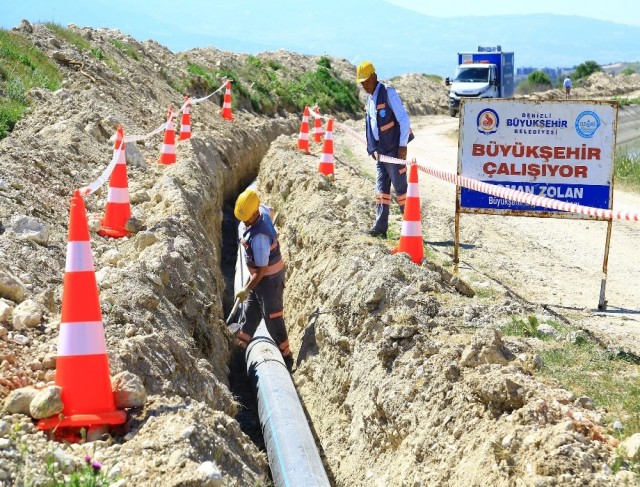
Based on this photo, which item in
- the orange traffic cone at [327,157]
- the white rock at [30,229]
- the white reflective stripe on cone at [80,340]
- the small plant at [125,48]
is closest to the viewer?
the white reflective stripe on cone at [80,340]

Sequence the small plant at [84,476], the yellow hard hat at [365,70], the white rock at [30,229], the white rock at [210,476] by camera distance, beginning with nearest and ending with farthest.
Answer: the small plant at [84,476]
the white rock at [210,476]
the white rock at [30,229]
the yellow hard hat at [365,70]

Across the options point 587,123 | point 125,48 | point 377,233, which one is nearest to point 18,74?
point 377,233

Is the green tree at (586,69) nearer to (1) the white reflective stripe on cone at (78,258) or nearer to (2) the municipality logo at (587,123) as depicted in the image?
(2) the municipality logo at (587,123)

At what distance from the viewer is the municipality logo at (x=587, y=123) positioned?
8305 mm

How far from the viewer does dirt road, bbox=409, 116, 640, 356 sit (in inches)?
309

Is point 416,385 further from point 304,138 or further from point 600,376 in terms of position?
point 304,138

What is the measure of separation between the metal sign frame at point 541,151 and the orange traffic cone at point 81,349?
14.9 ft

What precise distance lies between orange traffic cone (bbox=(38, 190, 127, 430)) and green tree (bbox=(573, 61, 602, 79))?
73.0 metres

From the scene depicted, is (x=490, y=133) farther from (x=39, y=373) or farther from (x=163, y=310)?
(x=39, y=373)

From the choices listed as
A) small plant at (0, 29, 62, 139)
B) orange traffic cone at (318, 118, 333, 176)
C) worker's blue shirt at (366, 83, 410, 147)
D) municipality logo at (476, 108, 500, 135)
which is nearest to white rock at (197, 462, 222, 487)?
municipality logo at (476, 108, 500, 135)

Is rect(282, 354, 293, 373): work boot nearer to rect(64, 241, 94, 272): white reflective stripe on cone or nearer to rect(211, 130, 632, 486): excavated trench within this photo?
rect(211, 130, 632, 486): excavated trench

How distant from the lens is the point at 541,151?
8.46 meters

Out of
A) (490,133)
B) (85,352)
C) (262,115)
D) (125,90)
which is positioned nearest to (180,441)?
(85,352)

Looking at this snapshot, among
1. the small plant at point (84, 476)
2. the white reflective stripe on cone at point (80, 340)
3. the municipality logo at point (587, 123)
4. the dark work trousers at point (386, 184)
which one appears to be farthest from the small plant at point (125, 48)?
the small plant at point (84, 476)
